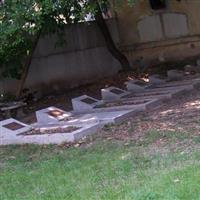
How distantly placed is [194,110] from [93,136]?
2221mm

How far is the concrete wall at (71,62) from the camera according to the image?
1647 cm

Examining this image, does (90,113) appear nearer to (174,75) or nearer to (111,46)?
(174,75)

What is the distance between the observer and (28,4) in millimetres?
10070

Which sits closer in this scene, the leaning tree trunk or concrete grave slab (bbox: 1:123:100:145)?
concrete grave slab (bbox: 1:123:100:145)

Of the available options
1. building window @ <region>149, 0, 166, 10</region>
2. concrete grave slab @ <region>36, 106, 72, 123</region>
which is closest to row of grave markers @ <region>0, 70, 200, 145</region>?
concrete grave slab @ <region>36, 106, 72, 123</region>

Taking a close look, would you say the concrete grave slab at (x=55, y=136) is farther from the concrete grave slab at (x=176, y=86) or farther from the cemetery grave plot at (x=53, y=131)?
the concrete grave slab at (x=176, y=86)

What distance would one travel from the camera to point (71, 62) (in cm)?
1767

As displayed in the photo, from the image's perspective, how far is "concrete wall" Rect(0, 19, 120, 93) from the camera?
1647 centimetres

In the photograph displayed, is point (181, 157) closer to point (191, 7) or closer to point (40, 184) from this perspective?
point (40, 184)

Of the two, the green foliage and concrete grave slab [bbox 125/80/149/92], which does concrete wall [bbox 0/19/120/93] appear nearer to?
concrete grave slab [bbox 125/80/149/92]

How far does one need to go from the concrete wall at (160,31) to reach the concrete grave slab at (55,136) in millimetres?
9119

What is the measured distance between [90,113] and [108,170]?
497 centimetres

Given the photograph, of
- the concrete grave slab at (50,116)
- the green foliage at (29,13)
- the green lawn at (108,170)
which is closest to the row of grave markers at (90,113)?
the concrete grave slab at (50,116)

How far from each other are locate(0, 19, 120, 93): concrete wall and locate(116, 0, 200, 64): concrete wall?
593mm
